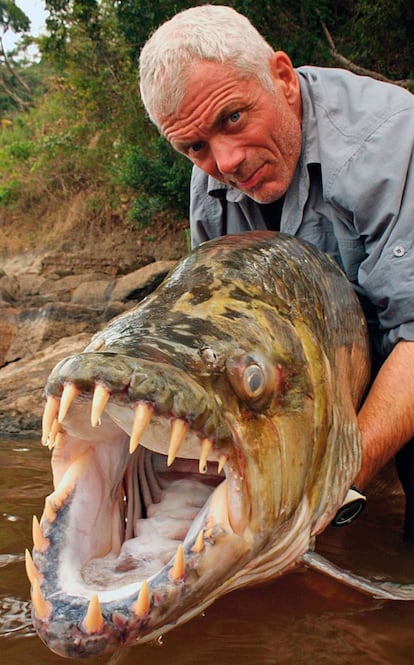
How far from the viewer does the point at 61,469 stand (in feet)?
5.42

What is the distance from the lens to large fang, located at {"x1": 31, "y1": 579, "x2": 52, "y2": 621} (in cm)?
133

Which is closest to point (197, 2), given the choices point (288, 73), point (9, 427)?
point (9, 427)

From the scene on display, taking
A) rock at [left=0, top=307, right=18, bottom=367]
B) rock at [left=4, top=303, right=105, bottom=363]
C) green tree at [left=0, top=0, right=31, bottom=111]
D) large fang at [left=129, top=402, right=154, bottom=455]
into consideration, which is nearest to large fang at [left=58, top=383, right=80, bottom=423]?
large fang at [left=129, top=402, right=154, bottom=455]

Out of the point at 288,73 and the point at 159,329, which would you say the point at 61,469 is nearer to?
the point at 159,329

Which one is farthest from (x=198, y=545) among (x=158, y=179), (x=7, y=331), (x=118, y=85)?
(x=118, y=85)

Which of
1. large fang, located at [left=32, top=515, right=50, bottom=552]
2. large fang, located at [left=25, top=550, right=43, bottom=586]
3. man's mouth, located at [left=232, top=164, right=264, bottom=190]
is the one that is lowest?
large fang, located at [left=25, top=550, right=43, bottom=586]

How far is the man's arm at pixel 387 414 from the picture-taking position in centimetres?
225

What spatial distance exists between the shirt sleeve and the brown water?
3.05 feet

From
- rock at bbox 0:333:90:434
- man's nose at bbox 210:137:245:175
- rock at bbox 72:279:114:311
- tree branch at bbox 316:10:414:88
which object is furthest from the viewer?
rock at bbox 72:279:114:311

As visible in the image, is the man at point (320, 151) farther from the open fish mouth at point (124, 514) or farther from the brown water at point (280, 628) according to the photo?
the open fish mouth at point (124, 514)

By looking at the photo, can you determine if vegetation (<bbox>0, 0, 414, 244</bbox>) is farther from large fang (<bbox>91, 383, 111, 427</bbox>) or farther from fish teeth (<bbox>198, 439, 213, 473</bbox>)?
large fang (<bbox>91, 383, 111, 427</bbox>)

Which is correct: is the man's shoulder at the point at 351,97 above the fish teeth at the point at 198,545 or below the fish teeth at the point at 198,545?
above

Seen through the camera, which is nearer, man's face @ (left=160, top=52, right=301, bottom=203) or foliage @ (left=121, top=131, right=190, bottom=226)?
man's face @ (left=160, top=52, right=301, bottom=203)

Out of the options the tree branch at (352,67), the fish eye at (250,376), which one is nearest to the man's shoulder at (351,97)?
the fish eye at (250,376)
